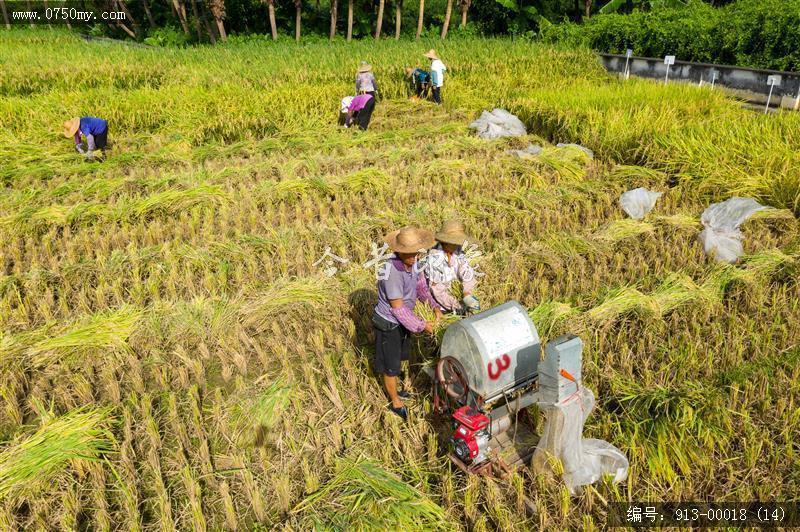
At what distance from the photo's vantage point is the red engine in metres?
2.29

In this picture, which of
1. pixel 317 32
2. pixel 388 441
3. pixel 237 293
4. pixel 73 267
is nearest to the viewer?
pixel 388 441

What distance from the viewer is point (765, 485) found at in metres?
2.35

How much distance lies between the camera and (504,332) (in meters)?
2.31

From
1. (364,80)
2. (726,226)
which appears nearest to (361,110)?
(364,80)

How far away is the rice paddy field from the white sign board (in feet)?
2.02

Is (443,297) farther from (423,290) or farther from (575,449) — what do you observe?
(575,449)

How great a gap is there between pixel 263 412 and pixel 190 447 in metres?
0.41

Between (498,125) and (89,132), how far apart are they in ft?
19.7

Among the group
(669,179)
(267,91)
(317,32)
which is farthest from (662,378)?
(317,32)

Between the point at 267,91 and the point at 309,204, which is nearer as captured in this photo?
the point at 309,204

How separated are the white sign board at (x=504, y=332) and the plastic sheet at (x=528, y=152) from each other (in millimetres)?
4998

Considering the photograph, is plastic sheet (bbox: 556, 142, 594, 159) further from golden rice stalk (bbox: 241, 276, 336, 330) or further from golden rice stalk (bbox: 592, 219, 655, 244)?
golden rice stalk (bbox: 241, 276, 336, 330)

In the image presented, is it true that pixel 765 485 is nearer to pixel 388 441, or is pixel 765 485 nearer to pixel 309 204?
pixel 388 441

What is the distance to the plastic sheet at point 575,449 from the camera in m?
2.19
